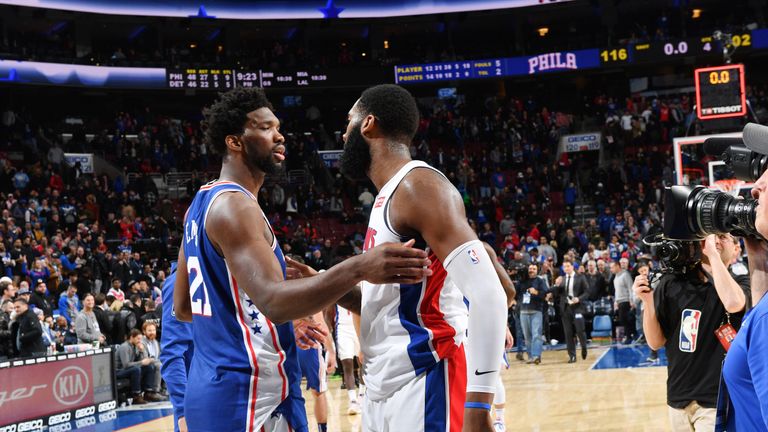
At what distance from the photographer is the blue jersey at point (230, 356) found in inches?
118

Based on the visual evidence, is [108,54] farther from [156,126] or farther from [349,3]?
[349,3]

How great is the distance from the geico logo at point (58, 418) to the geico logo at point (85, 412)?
0.70 ft

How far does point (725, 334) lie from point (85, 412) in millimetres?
9357

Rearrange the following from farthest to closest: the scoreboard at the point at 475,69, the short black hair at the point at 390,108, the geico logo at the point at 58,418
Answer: the scoreboard at the point at 475,69 < the geico logo at the point at 58,418 < the short black hair at the point at 390,108

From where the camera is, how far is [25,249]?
16625mm

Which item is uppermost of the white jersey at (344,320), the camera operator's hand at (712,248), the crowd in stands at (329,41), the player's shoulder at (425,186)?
the crowd in stands at (329,41)

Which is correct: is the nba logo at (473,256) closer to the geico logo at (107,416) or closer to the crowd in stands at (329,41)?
the geico logo at (107,416)

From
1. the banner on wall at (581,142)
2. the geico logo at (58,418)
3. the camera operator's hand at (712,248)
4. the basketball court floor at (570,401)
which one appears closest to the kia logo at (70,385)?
the geico logo at (58,418)

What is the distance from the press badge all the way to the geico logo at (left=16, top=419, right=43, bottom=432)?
8617 mm

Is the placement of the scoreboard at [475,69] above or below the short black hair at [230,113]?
above

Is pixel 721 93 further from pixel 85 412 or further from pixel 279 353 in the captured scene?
pixel 279 353

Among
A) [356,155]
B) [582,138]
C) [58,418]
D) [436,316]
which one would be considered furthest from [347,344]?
[582,138]

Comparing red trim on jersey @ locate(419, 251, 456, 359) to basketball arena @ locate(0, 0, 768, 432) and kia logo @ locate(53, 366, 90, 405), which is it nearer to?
basketball arena @ locate(0, 0, 768, 432)

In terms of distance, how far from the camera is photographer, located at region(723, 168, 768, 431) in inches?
75.7
